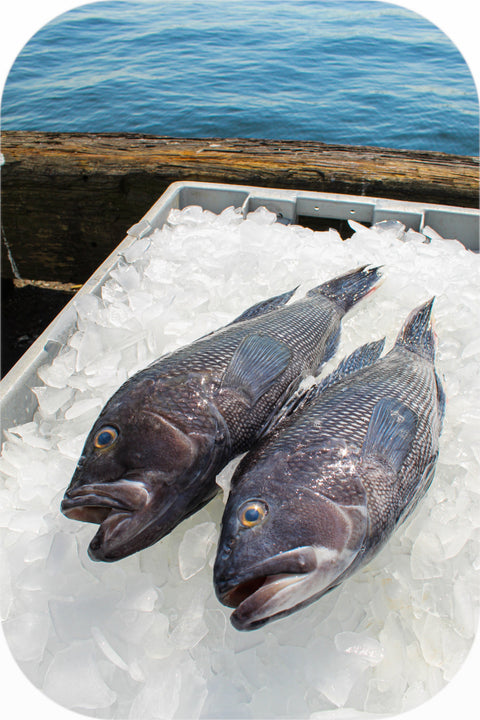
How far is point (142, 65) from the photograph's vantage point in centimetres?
1209

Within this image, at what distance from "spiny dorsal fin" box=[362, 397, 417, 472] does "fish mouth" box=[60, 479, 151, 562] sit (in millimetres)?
606

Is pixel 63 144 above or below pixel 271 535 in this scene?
above

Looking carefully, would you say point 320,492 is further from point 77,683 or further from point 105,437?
point 77,683

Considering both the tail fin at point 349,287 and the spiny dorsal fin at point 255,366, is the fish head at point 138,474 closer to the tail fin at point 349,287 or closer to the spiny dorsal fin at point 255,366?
the spiny dorsal fin at point 255,366

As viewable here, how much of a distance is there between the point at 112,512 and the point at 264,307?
3.74 ft

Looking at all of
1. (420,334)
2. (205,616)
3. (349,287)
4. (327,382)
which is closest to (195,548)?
(205,616)

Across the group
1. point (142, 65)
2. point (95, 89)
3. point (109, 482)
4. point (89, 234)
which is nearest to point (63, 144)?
point (89, 234)

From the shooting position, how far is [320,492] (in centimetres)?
119

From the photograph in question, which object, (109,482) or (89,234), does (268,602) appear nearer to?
(109,482)

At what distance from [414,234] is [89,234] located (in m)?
2.19

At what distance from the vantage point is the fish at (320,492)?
110cm

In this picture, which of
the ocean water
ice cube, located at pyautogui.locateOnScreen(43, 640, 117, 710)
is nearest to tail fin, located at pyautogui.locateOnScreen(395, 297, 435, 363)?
ice cube, located at pyautogui.locateOnScreen(43, 640, 117, 710)

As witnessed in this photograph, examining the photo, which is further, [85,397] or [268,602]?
[85,397]

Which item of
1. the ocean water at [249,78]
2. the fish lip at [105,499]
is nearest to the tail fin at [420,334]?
the fish lip at [105,499]
